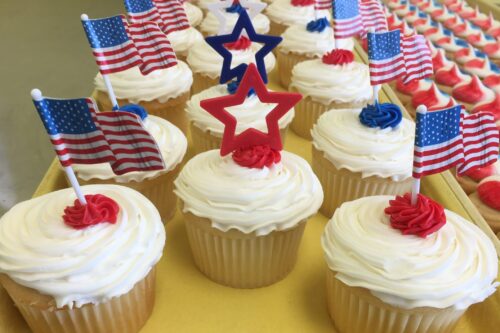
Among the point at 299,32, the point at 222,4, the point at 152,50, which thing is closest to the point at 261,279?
the point at 152,50

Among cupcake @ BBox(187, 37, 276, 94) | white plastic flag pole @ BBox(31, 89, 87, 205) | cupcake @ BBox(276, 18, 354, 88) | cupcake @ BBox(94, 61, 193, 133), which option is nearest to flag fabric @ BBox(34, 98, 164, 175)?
white plastic flag pole @ BBox(31, 89, 87, 205)

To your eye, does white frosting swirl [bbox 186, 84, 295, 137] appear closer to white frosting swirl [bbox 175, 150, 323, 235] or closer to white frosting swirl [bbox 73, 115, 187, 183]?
white frosting swirl [bbox 73, 115, 187, 183]

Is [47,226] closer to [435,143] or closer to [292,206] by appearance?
[292,206]

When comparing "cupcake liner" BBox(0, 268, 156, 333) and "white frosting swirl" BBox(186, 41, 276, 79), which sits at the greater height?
"white frosting swirl" BBox(186, 41, 276, 79)

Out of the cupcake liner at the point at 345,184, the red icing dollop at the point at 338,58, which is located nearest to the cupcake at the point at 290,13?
the red icing dollop at the point at 338,58

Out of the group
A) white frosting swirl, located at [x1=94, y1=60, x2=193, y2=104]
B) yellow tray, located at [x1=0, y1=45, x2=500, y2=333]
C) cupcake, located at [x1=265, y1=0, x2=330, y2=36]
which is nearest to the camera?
yellow tray, located at [x1=0, y1=45, x2=500, y2=333]

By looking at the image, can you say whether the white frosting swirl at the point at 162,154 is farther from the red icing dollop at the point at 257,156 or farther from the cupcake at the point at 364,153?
the cupcake at the point at 364,153

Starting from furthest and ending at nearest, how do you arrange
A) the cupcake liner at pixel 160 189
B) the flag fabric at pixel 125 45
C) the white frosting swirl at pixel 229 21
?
1. the white frosting swirl at pixel 229 21
2. the cupcake liner at pixel 160 189
3. the flag fabric at pixel 125 45
